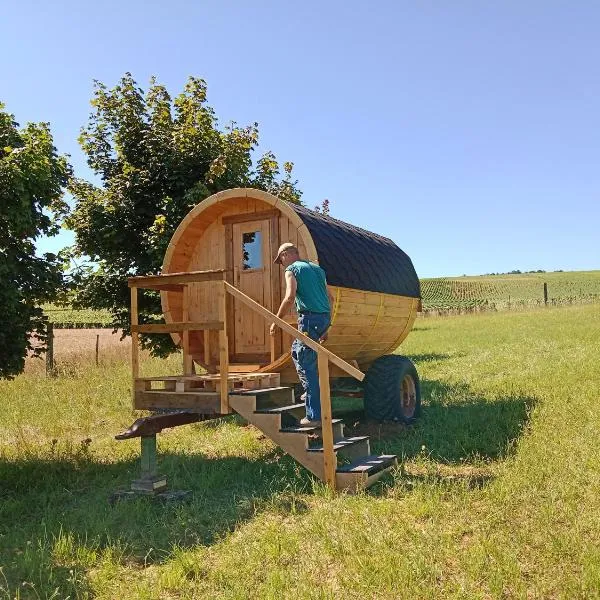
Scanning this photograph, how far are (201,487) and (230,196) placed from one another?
3.73m

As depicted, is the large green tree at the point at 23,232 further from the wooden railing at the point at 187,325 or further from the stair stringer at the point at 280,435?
the stair stringer at the point at 280,435

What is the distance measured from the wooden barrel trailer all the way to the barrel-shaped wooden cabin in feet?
0.05

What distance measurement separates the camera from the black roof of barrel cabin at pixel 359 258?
25.1 ft

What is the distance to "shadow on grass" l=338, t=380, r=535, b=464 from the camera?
704 centimetres

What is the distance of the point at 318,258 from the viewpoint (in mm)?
7426

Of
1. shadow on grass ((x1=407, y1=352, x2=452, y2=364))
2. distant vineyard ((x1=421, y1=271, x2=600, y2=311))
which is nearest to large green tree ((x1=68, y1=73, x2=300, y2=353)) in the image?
shadow on grass ((x1=407, y1=352, x2=452, y2=364))

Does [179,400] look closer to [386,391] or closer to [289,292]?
[289,292]

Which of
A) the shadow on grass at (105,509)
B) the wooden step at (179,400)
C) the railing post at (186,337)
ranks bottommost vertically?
the shadow on grass at (105,509)

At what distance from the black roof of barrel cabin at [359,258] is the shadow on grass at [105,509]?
8.20 ft

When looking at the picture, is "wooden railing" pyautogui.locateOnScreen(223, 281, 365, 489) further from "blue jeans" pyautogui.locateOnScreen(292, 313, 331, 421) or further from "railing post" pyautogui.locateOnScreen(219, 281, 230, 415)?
"railing post" pyautogui.locateOnScreen(219, 281, 230, 415)

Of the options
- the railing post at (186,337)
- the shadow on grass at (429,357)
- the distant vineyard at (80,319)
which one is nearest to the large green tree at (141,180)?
the railing post at (186,337)

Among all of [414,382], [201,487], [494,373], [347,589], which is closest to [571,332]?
[494,373]

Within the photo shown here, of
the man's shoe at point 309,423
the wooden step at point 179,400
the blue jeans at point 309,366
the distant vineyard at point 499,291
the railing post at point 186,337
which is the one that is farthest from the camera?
the distant vineyard at point 499,291

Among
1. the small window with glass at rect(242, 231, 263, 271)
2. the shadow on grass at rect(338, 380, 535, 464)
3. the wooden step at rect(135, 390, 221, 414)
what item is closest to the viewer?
the wooden step at rect(135, 390, 221, 414)
